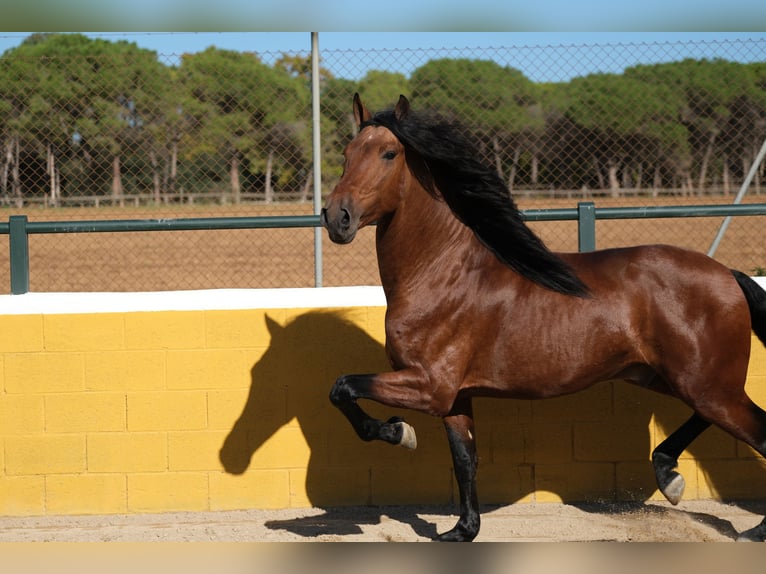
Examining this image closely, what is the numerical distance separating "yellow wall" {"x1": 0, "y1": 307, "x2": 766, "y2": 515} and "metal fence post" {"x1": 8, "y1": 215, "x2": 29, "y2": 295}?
0.71 feet

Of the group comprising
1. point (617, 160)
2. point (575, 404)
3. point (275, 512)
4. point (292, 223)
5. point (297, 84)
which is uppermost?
point (297, 84)

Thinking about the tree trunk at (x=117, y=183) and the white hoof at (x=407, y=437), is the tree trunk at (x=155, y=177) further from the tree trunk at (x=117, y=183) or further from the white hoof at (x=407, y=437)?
the white hoof at (x=407, y=437)

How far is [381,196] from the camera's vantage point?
4273mm

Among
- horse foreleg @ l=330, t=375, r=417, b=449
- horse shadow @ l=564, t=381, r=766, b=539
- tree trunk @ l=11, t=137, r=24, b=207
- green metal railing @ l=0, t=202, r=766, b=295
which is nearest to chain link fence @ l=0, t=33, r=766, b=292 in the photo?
tree trunk @ l=11, t=137, r=24, b=207

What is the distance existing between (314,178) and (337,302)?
3.06 ft

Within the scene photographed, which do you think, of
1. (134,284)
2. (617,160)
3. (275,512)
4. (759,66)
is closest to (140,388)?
(275,512)

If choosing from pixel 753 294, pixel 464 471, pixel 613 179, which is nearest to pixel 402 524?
pixel 464 471

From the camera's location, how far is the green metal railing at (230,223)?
5.27 m

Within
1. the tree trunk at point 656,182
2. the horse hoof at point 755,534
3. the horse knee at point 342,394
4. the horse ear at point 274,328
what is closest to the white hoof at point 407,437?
the horse knee at point 342,394

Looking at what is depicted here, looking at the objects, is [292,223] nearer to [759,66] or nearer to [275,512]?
[275,512]

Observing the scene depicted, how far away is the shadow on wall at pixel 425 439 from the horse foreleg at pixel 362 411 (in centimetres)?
105

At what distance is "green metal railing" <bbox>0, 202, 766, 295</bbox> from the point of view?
527 centimetres

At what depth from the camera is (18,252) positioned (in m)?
5.29

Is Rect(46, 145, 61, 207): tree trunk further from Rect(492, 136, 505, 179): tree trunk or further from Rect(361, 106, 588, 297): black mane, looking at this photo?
Rect(492, 136, 505, 179): tree trunk
